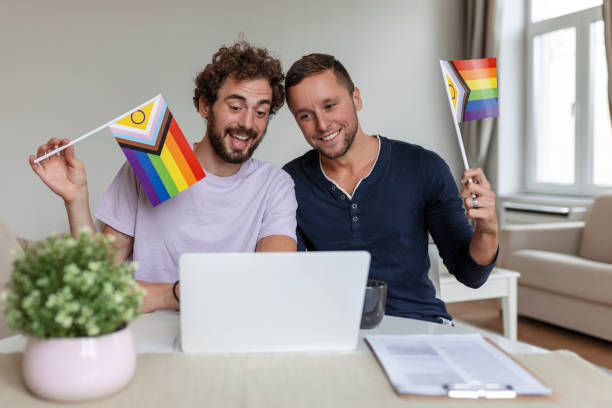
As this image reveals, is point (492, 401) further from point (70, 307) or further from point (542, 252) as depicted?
point (542, 252)

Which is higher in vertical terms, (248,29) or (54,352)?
(248,29)

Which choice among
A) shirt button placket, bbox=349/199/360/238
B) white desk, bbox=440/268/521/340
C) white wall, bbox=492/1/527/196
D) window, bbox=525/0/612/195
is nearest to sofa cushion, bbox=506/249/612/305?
white desk, bbox=440/268/521/340

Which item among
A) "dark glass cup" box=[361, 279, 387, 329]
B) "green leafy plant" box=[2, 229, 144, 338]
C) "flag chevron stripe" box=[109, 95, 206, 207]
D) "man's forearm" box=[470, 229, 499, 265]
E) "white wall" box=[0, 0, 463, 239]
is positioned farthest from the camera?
"white wall" box=[0, 0, 463, 239]

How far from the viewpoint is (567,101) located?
446 cm

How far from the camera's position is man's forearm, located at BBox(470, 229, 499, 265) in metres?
1.47

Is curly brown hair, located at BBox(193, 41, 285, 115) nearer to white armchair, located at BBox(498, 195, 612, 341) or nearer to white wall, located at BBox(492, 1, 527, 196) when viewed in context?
white armchair, located at BBox(498, 195, 612, 341)

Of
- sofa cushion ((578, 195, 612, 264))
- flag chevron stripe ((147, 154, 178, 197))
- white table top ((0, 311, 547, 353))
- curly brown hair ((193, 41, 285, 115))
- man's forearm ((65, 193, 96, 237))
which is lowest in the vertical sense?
sofa cushion ((578, 195, 612, 264))

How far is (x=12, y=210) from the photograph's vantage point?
3.75 metres

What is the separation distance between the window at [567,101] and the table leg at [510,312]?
5.26ft

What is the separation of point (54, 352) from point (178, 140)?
0.65m

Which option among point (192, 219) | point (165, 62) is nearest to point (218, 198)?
point (192, 219)

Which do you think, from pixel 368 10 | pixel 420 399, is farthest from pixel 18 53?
pixel 420 399

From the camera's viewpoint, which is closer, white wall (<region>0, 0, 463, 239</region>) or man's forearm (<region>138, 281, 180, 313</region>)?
man's forearm (<region>138, 281, 180, 313</region>)

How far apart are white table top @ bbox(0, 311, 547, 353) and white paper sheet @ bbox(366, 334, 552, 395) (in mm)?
51
